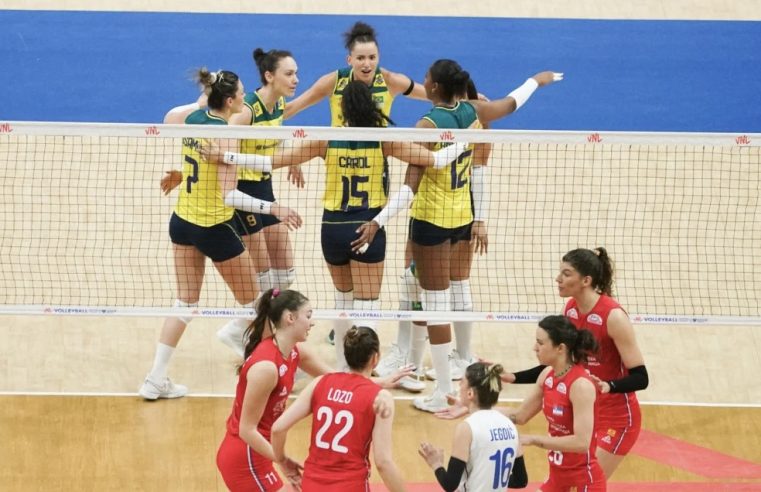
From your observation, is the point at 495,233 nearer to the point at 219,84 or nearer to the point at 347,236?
the point at 347,236

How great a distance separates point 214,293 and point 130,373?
1675 millimetres

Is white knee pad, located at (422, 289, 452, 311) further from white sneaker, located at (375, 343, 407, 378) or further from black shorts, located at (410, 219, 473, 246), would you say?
white sneaker, located at (375, 343, 407, 378)

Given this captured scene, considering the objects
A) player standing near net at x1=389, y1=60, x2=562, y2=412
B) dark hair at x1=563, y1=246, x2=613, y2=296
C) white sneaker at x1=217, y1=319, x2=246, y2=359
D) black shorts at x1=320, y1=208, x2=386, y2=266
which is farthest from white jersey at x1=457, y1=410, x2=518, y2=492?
white sneaker at x1=217, y1=319, x2=246, y2=359

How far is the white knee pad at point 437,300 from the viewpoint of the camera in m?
9.74

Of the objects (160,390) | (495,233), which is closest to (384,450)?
(160,390)

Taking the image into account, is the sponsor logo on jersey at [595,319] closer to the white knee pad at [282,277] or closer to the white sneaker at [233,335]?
the white knee pad at [282,277]

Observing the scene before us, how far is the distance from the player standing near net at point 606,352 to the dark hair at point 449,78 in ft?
6.75

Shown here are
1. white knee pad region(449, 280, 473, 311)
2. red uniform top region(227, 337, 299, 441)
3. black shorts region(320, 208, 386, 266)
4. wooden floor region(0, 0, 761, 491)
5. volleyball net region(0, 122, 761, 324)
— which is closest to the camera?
red uniform top region(227, 337, 299, 441)

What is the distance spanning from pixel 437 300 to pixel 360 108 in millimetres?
1590

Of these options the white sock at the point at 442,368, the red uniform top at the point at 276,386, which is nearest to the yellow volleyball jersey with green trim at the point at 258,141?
the white sock at the point at 442,368

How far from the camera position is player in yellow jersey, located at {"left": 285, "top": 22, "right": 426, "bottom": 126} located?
34.2ft

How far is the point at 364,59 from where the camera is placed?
10.4 meters

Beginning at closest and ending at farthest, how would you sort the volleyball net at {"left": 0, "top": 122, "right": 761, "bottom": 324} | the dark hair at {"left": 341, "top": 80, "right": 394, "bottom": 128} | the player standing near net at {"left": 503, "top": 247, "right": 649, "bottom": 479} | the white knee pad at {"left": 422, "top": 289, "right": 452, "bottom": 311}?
the player standing near net at {"left": 503, "top": 247, "right": 649, "bottom": 479} < the dark hair at {"left": 341, "top": 80, "right": 394, "bottom": 128} < the white knee pad at {"left": 422, "top": 289, "right": 452, "bottom": 311} < the volleyball net at {"left": 0, "top": 122, "right": 761, "bottom": 324}

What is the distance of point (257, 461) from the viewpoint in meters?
7.34
